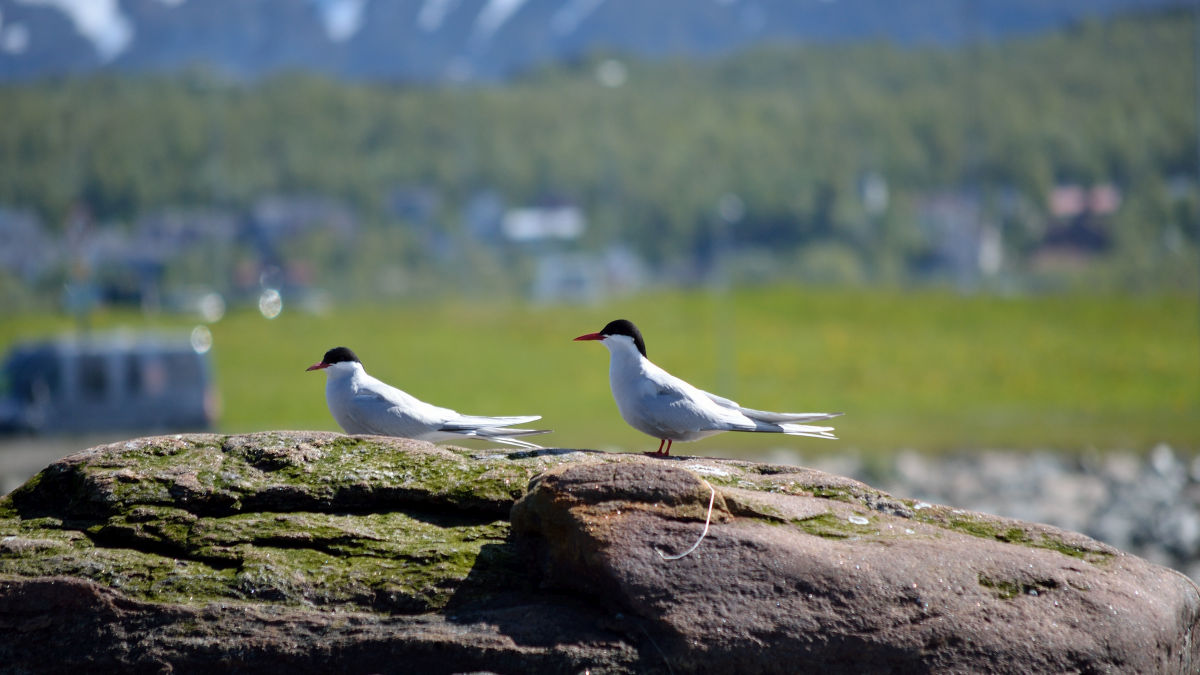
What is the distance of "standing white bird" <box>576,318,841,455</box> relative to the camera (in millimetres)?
8914

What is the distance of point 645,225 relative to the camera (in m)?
102

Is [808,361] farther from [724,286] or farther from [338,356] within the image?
[338,356]

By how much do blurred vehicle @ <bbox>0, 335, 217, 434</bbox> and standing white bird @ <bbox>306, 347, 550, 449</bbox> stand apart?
89.3 ft

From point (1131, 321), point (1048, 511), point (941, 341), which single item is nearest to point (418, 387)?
point (941, 341)

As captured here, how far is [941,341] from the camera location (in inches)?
2648

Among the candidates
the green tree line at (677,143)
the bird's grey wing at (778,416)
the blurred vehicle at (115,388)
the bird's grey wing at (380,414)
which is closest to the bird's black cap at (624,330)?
the bird's grey wing at (778,416)

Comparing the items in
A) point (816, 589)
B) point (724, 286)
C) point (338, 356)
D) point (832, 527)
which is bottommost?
point (816, 589)

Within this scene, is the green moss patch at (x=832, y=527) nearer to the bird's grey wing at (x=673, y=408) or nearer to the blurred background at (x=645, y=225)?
the bird's grey wing at (x=673, y=408)

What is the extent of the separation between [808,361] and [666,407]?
55.5m

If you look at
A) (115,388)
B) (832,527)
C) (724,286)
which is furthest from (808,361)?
(832,527)

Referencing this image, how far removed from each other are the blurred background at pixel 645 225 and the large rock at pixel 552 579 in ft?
72.7

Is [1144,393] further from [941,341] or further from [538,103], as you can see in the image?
[538,103]

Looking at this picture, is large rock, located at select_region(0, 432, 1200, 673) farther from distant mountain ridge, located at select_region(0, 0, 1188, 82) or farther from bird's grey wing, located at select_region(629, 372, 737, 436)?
distant mountain ridge, located at select_region(0, 0, 1188, 82)

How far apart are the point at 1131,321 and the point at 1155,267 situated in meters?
15.6
